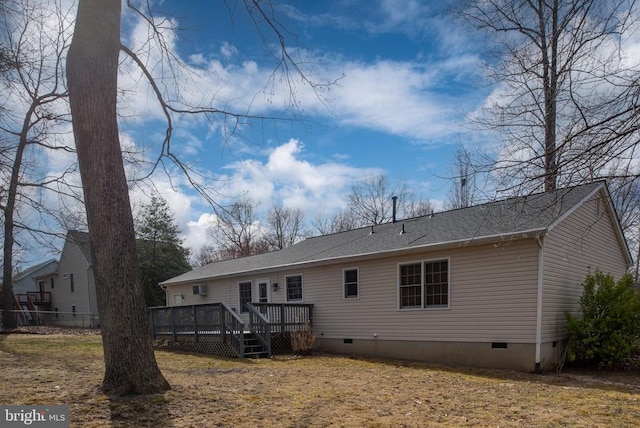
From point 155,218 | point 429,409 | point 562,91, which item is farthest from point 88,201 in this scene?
point 155,218

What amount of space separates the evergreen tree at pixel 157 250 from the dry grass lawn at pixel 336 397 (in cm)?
2335

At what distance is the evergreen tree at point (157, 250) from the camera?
105 feet

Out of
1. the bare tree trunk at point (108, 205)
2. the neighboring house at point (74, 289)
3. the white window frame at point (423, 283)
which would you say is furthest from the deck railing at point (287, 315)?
the neighboring house at point (74, 289)

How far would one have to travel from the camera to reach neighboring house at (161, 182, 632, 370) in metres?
9.54

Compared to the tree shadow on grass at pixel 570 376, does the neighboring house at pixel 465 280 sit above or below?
above

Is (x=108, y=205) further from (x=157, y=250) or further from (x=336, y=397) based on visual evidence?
(x=157, y=250)

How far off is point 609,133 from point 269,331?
9929 millimetres

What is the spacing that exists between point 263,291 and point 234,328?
13.3 feet

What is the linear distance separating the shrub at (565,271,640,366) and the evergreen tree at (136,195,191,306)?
2818cm

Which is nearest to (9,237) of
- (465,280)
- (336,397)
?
(336,397)

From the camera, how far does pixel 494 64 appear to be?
363 inches

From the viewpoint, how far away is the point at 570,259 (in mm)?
10695

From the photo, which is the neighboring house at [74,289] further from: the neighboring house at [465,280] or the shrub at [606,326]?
the shrub at [606,326]

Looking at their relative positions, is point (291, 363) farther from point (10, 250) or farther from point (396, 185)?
point (396, 185)
